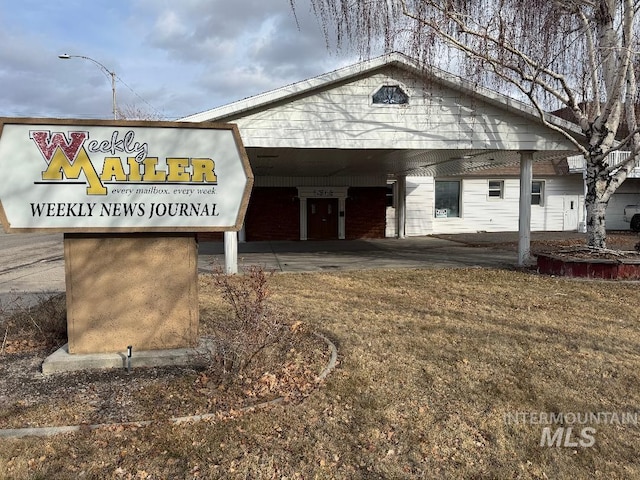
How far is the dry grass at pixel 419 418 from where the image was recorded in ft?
9.48

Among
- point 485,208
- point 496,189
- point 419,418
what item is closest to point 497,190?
point 496,189

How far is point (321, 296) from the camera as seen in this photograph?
26.1 feet

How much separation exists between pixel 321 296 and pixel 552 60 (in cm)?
680

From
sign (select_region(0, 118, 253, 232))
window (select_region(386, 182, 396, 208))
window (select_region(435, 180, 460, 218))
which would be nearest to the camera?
sign (select_region(0, 118, 253, 232))

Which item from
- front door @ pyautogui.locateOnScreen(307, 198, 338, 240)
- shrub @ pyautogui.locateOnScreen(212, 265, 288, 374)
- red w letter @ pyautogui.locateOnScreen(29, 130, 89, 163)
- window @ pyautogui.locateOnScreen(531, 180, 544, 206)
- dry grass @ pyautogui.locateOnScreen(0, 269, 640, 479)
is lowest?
dry grass @ pyautogui.locateOnScreen(0, 269, 640, 479)

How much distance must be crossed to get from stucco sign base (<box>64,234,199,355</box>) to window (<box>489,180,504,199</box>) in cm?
2071

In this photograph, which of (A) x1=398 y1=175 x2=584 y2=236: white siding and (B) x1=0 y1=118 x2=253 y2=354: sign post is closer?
(B) x1=0 y1=118 x2=253 y2=354: sign post

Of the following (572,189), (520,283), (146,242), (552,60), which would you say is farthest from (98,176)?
(572,189)

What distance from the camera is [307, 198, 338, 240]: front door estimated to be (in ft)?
65.8

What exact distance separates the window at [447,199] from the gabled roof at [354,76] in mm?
12154

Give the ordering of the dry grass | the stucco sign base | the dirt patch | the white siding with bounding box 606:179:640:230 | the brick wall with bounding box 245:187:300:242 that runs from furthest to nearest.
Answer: the white siding with bounding box 606:179:640:230, the brick wall with bounding box 245:187:300:242, the stucco sign base, the dirt patch, the dry grass

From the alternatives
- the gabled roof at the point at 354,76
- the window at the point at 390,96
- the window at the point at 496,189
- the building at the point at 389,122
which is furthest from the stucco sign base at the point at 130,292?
the window at the point at 496,189

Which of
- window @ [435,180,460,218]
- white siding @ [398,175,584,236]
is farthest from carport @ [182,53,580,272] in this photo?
window @ [435,180,460,218]

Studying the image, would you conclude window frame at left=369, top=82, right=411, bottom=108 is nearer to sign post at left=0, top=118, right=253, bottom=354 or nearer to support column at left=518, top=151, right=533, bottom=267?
support column at left=518, top=151, right=533, bottom=267
